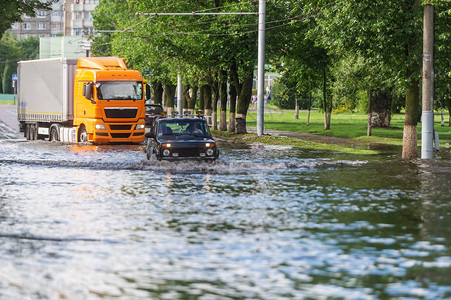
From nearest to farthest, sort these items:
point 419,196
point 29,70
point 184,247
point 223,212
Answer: point 184,247
point 223,212
point 419,196
point 29,70

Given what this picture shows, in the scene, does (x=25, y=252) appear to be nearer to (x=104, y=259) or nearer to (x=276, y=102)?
(x=104, y=259)

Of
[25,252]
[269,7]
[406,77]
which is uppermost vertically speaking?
[269,7]

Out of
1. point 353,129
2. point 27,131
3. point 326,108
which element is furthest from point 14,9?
point 353,129

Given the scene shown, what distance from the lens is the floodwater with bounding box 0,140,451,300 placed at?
8492mm

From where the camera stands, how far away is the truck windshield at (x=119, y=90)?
3475cm

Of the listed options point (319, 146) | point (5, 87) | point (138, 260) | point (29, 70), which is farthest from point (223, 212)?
point (5, 87)

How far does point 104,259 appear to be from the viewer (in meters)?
9.85

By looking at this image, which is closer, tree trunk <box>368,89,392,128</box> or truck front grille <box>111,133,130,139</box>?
truck front grille <box>111,133,130,139</box>

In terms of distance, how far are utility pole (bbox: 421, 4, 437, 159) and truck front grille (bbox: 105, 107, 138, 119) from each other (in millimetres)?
13049

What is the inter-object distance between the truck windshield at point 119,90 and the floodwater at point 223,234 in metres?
11.9

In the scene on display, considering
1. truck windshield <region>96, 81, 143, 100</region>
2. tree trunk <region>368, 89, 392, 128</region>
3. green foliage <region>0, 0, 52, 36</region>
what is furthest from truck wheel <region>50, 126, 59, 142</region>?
tree trunk <region>368, 89, 392, 128</region>

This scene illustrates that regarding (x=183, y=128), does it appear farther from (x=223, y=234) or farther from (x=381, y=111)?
(x=381, y=111)

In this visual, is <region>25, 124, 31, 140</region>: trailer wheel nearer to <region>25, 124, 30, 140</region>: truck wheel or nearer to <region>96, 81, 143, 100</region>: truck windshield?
<region>25, 124, 30, 140</region>: truck wheel

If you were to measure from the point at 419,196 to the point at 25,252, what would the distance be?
9.40m
